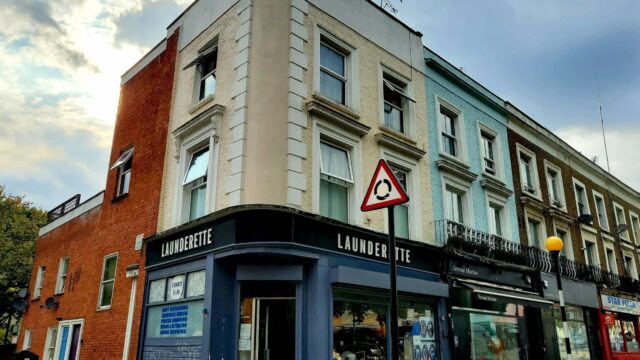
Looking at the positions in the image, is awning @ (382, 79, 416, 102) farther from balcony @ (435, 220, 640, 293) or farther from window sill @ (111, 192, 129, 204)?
window sill @ (111, 192, 129, 204)

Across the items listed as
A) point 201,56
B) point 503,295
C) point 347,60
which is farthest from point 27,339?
point 503,295

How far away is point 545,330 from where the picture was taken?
1656 cm

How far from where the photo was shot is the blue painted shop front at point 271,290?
9812 mm

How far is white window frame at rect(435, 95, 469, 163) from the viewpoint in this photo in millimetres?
15453

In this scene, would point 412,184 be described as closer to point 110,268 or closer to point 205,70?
point 205,70

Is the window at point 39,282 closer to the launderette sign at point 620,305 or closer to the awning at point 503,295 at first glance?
the awning at point 503,295

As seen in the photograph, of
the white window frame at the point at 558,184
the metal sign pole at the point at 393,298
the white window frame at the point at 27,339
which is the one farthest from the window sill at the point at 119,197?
the white window frame at the point at 558,184

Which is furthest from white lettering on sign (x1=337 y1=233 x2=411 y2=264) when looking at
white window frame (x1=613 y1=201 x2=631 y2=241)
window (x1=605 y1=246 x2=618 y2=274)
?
white window frame (x1=613 y1=201 x2=631 y2=241)

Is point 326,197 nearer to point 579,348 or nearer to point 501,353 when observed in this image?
point 501,353

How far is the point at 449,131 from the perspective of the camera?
16.5 metres

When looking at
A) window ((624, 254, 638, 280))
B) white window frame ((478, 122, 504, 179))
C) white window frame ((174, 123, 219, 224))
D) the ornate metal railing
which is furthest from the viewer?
window ((624, 254, 638, 280))

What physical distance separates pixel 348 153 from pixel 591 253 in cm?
1660

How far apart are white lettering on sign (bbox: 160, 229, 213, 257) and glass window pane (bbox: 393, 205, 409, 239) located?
496 cm

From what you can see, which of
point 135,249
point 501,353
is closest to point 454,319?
point 501,353
